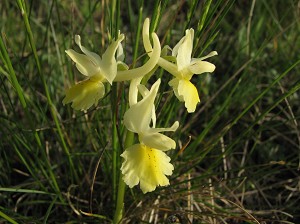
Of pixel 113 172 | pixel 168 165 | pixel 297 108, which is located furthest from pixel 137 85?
pixel 297 108

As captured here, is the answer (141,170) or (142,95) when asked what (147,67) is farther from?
(141,170)

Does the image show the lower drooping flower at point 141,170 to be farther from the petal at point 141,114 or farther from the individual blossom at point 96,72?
the individual blossom at point 96,72

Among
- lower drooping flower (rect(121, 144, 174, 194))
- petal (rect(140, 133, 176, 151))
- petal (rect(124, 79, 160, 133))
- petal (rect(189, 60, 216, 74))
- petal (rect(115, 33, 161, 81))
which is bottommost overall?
lower drooping flower (rect(121, 144, 174, 194))

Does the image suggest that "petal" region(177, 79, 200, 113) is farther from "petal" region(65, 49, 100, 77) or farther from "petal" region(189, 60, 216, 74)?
"petal" region(65, 49, 100, 77)

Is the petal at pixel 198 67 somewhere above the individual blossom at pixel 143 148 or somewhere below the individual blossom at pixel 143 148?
above

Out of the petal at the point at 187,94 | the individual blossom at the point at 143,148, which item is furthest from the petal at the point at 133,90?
the petal at the point at 187,94

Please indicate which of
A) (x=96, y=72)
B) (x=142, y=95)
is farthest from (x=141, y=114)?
(x=96, y=72)

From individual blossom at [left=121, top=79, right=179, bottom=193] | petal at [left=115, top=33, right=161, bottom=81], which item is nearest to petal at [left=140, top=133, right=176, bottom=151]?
individual blossom at [left=121, top=79, right=179, bottom=193]
